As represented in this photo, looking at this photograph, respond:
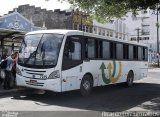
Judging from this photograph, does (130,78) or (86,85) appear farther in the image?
(130,78)

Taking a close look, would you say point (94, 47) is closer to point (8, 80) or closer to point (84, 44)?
point (84, 44)

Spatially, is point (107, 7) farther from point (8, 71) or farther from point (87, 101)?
point (87, 101)

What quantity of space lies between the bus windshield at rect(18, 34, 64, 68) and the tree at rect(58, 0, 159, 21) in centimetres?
542

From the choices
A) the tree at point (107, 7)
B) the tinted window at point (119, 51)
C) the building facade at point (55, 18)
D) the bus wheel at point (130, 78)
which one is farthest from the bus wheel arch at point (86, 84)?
the building facade at point (55, 18)

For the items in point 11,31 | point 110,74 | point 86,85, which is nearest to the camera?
point 86,85

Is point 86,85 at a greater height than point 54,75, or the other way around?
point 54,75

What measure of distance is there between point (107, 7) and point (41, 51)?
9.42 metres

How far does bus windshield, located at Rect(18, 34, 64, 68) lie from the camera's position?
45.8 feet

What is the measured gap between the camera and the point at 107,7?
74.0 feet

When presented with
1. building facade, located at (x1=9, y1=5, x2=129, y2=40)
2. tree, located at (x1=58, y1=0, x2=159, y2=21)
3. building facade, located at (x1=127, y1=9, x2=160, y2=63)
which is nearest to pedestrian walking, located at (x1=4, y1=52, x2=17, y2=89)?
tree, located at (x1=58, y1=0, x2=159, y2=21)

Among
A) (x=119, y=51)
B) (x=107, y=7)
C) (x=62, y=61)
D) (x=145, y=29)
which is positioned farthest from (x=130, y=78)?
(x=145, y=29)

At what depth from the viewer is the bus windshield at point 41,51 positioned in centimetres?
1396

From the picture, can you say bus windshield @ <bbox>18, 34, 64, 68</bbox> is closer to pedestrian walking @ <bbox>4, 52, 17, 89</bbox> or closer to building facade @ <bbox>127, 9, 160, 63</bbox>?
pedestrian walking @ <bbox>4, 52, 17, 89</bbox>

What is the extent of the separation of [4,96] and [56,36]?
10.9 feet
